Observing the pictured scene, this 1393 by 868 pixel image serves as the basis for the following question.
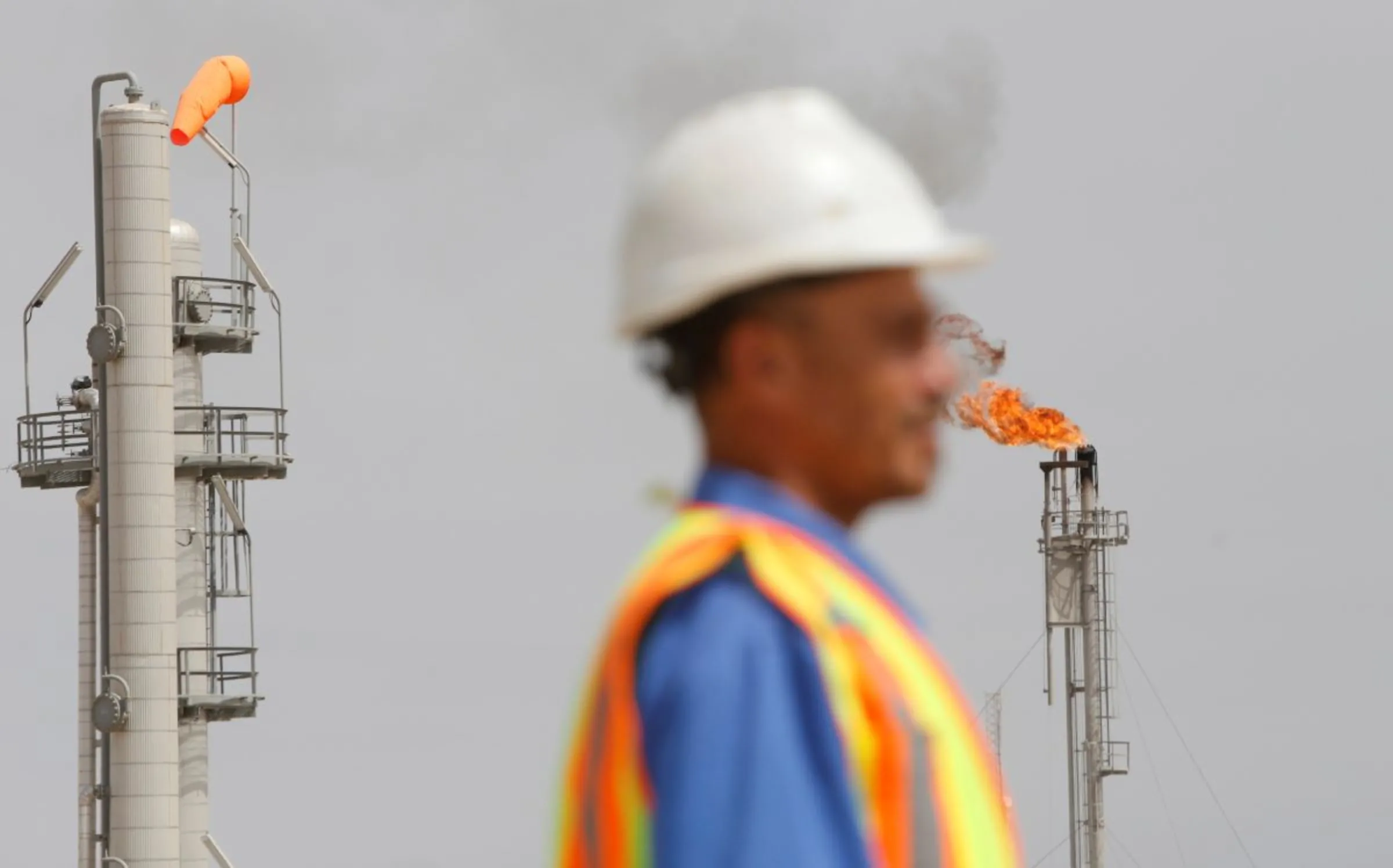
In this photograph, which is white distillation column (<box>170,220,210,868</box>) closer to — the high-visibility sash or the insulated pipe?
the insulated pipe

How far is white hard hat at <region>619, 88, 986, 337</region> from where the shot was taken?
4023 mm

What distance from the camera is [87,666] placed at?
55.0m

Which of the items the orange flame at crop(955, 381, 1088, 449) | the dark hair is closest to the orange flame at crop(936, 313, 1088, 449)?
the orange flame at crop(955, 381, 1088, 449)

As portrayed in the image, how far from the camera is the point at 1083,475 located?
2564 inches

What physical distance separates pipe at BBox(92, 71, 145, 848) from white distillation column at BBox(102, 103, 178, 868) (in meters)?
0.09

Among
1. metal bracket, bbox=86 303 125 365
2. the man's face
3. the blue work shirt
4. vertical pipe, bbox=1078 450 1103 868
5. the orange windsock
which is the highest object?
the orange windsock

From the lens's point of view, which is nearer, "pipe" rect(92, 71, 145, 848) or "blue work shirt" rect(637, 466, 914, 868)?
"blue work shirt" rect(637, 466, 914, 868)

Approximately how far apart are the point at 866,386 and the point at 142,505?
5064 centimetres

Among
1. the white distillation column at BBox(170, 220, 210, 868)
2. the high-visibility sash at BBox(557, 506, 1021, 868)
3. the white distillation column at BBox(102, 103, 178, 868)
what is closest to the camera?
the high-visibility sash at BBox(557, 506, 1021, 868)

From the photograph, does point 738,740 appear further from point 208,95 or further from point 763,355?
point 208,95

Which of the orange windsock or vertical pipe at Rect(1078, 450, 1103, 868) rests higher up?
the orange windsock

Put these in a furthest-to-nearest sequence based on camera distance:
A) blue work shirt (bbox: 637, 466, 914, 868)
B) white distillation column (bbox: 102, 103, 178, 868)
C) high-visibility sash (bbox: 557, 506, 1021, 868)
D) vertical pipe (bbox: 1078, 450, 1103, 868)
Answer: vertical pipe (bbox: 1078, 450, 1103, 868), white distillation column (bbox: 102, 103, 178, 868), high-visibility sash (bbox: 557, 506, 1021, 868), blue work shirt (bbox: 637, 466, 914, 868)

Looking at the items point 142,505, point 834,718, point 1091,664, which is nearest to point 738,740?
point 834,718

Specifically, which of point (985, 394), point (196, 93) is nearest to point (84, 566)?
point (196, 93)
